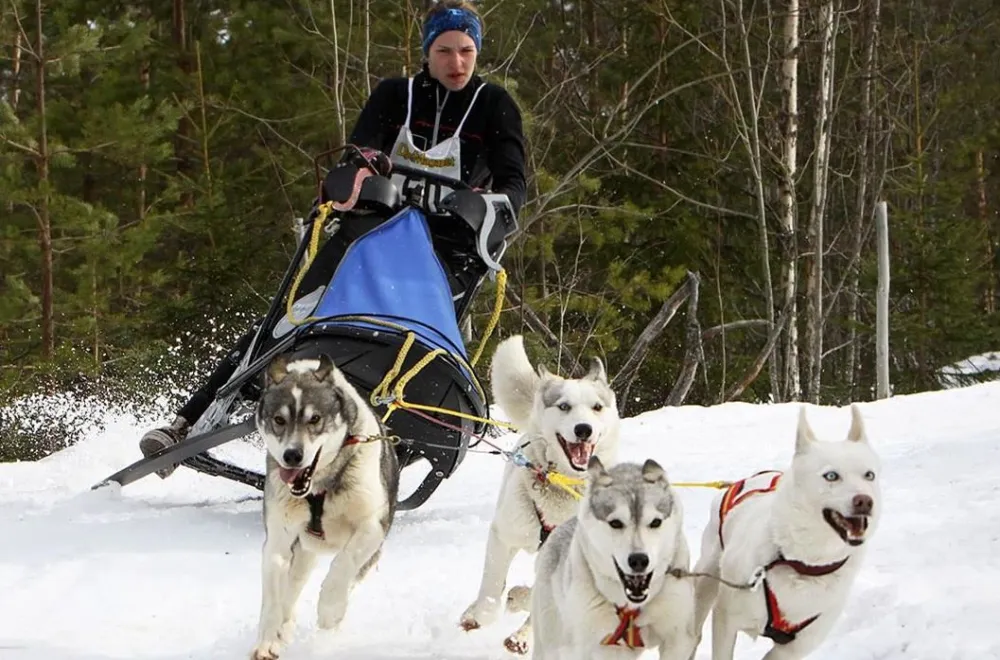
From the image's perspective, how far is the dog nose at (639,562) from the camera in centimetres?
281

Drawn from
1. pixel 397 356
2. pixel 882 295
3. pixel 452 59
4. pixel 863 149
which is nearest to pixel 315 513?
pixel 397 356

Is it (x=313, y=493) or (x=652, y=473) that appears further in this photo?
(x=313, y=493)

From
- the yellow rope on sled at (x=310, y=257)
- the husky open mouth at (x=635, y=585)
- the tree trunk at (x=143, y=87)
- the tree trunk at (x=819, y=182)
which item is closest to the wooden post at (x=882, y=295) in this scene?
the tree trunk at (x=819, y=182)

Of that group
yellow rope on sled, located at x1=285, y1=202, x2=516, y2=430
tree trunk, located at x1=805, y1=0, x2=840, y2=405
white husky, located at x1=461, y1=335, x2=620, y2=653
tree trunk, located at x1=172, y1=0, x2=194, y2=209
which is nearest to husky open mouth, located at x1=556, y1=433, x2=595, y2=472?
white husky, located at x1=461, y1=335, x2=620, y2=653

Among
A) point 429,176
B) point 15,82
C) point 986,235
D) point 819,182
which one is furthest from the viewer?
point 986,235

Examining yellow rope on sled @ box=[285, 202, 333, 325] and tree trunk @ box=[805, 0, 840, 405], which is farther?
tree trunk @ box=[805, 0, 840, 405]

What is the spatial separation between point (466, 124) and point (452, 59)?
32cm

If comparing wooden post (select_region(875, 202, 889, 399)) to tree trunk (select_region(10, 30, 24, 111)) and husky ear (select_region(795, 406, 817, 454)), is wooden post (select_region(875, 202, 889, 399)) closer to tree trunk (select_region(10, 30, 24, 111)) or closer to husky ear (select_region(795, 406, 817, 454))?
husky ear (select_region(795, 406, 817, 454))

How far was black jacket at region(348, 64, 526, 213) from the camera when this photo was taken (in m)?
5.43

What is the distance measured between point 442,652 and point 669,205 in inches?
423

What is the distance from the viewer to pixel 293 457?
3.57 meters

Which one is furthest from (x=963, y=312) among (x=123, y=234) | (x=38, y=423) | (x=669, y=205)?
(x=38, y=423)

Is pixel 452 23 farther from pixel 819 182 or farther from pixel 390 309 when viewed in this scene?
pixel 819 182

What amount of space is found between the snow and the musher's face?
2315mm
